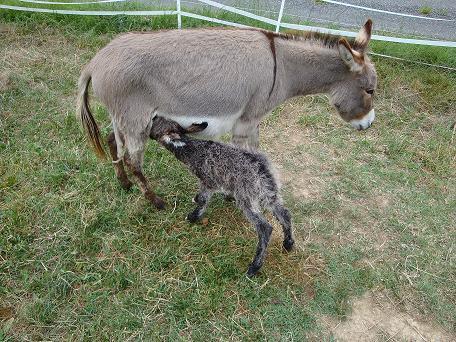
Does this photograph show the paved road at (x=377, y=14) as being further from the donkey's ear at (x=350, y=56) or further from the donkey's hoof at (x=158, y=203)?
the donkey's hoof at (x=158, y=203)

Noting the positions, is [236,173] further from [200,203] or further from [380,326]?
[380,326]

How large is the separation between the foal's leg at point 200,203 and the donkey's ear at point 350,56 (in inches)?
59.3

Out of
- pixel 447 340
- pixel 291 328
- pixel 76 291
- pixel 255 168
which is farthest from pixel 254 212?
pixel 447 340

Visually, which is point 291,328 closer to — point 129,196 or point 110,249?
point 110,249

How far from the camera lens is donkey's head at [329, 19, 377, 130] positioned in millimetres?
3453

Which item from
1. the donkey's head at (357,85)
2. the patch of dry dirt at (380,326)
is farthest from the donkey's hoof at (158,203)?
the donkey's head at (357,85)

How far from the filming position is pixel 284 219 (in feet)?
10.4

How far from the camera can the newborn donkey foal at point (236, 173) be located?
303cm

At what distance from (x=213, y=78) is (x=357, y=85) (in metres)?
1.27

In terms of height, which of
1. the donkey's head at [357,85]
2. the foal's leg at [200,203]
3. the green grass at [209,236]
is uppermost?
the donkey's head at [357,85]

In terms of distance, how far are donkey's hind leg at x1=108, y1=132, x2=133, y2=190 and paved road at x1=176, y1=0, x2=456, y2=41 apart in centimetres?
355

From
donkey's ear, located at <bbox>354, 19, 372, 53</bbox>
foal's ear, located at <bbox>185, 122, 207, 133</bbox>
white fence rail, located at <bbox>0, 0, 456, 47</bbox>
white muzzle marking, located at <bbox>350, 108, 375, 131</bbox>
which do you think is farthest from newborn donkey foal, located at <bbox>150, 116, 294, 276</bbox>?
white fence rail, located at <bbox>0, 0, 456, 47</bbox>

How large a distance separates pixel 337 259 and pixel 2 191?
2.88 metres

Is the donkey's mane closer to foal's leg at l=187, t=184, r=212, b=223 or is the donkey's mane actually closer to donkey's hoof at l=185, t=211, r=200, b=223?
foal's leg at l=187, t=184, r=212, b=223
